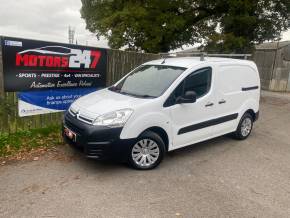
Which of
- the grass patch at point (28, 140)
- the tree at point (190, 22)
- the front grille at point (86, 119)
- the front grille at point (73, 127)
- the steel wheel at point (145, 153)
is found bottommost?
the grass patch at point (28, 140)

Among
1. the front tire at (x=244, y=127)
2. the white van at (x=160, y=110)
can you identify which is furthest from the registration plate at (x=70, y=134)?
the front tire at (x=244, y=127)

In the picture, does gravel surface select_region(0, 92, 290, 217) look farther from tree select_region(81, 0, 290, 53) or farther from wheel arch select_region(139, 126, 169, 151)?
tree select_region(81, 0, 290, 53)

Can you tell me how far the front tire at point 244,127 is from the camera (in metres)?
6.26

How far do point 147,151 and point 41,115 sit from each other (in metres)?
2.96

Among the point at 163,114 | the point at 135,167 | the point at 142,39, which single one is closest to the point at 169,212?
the point at 135,167

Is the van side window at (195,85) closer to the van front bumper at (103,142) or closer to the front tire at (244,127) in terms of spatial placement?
the van front bumper at (103,142)

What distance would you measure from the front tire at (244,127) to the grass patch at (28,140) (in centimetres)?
386

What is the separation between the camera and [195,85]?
200 inches

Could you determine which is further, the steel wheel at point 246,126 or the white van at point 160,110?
the steel wheel at point 246,126

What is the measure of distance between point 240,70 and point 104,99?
122 inches

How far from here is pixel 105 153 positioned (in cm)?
415

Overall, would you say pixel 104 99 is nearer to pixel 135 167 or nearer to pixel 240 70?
pixel 135 167

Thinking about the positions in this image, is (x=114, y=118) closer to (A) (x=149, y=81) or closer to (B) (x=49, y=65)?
(A) (x=149, y=81)

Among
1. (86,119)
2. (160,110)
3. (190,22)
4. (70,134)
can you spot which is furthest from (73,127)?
(190,22)
